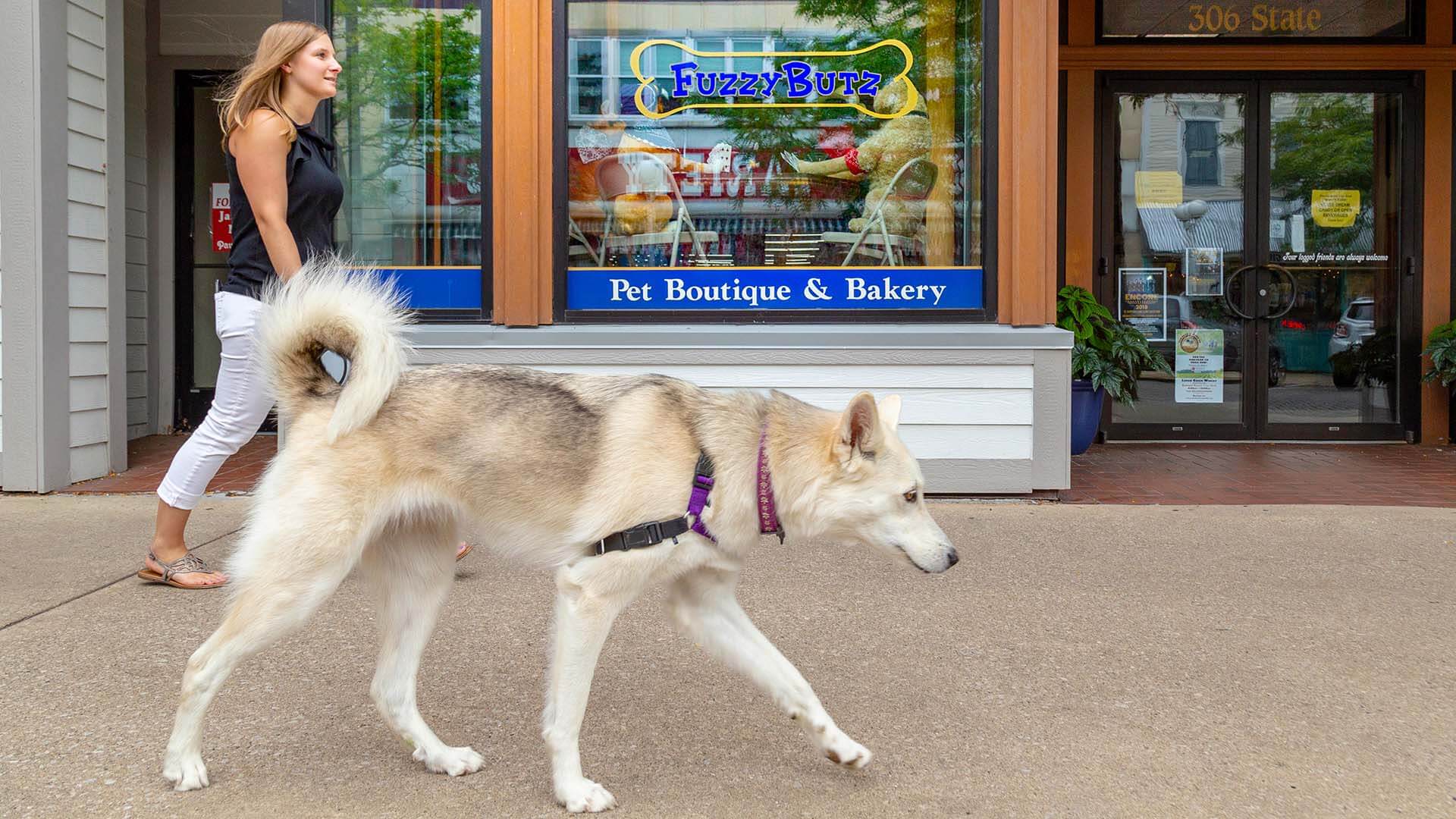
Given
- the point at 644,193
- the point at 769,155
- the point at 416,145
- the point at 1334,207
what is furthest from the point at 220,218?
the point at 1334,207

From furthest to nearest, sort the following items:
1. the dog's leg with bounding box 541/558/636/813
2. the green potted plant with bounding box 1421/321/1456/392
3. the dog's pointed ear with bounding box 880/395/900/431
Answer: the green potted plant with bounding box 1421/321/1456/392 < the dog's pointed ear with bounding box 880/395/900/431 < the dog's leg with bounding box 541/558/636/813

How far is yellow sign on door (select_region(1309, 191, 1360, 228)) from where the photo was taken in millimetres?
9773

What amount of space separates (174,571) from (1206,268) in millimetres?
7968

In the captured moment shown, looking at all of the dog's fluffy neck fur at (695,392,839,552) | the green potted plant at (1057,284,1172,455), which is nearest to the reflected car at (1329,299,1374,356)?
the green potted plant at (1057,284,1172,455)

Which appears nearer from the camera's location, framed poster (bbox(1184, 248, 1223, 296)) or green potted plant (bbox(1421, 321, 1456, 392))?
green potted plant (bbox(1421, 321, 1456, 392))

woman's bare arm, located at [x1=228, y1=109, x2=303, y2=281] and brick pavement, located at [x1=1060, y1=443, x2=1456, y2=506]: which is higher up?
woman's bare arm, located at [x1=228, y1=109, x2=303, y2=281]

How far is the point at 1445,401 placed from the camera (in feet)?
32.0

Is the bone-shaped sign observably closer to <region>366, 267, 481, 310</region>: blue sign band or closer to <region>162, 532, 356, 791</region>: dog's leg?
<region>366, 267, 481, 310</region>: blue sign band

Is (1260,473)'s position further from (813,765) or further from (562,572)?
(562,572)

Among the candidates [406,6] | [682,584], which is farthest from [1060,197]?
[682,584]

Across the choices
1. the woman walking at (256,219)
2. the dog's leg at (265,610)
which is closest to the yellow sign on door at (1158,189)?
the woman walking at (256,219)

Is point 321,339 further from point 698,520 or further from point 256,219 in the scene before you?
point 256,219

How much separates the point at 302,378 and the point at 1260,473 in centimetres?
685

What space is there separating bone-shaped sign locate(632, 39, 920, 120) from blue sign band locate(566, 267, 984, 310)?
38.9 inches
